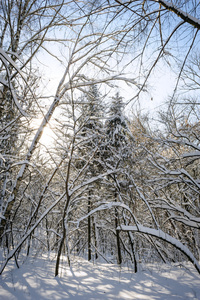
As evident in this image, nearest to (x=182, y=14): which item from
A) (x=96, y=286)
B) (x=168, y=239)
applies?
(x=168, y=239)

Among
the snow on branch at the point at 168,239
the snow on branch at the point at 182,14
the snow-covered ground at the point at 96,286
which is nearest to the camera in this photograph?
the snow on branch at the point at 182,14

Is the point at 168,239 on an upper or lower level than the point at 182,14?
lower

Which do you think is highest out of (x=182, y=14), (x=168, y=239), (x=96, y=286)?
(x=182, y=14)

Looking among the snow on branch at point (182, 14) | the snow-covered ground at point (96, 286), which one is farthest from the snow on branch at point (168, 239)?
the snow on branch at point (182, 14)

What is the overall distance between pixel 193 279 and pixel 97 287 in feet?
6.69

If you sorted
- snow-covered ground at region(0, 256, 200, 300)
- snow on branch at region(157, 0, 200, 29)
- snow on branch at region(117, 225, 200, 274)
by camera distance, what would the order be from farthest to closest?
snow on branch at region(117, 225, 200, 274), snow-covered ground at region(0, 256, 200, 300), snow on branch at region(157, 0, 200, 29)

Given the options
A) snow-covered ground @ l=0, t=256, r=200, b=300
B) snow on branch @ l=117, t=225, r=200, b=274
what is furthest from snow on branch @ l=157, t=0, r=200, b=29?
snow-covered ground @ l=0, t=256, r=200, b=300

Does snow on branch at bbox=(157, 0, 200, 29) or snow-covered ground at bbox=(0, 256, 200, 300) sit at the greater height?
snow on branch at bbox=(157, 0, 200, 29)

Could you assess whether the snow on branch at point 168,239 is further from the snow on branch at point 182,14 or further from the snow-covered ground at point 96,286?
the snow on branch at point 182,14

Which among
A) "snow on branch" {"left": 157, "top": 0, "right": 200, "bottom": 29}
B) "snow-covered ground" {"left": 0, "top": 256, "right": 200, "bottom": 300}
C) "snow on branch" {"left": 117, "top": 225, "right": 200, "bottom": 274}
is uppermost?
"snow on branch" {"left": 157, "top": 0, "right": 200, "bottom": 29}

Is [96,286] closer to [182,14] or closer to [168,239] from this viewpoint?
[168,239]

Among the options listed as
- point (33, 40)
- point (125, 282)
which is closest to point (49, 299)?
point (125, 282)

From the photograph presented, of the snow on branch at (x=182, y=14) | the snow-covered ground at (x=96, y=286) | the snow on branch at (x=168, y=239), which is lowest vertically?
the snow-covered ground at (x=96, y=286)

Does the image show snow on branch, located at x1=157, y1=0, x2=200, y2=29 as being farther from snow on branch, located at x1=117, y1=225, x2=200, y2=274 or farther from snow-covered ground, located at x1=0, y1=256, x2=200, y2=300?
snow-covered ground, located at x1=0, y1=256, x2=200, y2=300
